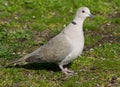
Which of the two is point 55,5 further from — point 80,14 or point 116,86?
point 116,86

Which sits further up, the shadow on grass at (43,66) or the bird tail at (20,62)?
the bird tail at (20,62)

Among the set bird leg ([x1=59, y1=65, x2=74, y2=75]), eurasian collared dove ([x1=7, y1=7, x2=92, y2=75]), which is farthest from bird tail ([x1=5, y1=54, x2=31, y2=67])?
bird leg ([x1=59, y1=65, x2=74, y2=75])

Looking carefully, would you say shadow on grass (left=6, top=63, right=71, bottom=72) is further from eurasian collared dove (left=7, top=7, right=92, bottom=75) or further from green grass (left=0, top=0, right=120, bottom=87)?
eurasian collared dove (left=7, top=7, right=92, bottom=75)

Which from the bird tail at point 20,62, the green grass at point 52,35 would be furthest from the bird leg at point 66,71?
the bird tail at point 20,62

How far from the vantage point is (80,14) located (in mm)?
9102

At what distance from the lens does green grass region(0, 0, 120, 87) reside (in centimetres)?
885

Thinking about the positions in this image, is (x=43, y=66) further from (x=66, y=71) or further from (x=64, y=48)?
(x=64, y=48)

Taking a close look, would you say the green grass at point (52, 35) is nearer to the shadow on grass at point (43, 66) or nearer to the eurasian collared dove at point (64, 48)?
the shadow on grass at point (43, 66)

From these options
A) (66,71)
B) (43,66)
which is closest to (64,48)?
(66,71)

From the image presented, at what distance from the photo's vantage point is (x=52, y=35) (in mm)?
12258

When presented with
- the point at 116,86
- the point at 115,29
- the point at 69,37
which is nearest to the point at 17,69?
the point at 69,37

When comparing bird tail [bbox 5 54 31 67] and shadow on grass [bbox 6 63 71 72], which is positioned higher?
bird tail [bbox 5 54 31 67]

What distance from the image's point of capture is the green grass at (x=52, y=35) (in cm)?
885

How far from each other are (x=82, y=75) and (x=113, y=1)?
6.62 meters
